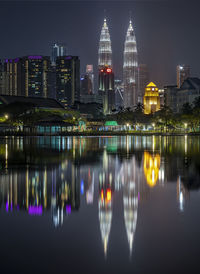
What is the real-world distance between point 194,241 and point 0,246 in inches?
134

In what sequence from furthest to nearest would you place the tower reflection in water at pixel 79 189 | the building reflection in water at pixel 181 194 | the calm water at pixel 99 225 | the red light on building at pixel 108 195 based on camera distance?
the red light on building at pixel 108 195 → the building reflection in water at pixel 181 194 → the tower reflection in water at pixel 79 189 → the calm water at pixel 99 225

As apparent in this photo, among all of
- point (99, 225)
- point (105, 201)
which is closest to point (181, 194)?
point (105, 201)

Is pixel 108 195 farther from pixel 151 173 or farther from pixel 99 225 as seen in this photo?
pixel 151 173

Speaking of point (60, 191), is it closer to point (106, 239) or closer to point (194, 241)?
point (106, 239)

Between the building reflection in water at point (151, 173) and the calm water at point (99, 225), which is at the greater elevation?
the building reflection in water at point (151, 173)

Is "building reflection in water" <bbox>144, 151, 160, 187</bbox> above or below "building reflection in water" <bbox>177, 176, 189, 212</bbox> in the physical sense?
above

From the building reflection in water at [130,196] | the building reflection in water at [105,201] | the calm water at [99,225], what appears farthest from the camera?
the building reflection in water at [130,196]

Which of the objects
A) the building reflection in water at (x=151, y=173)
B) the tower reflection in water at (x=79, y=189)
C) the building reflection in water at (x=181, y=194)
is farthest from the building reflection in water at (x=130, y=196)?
the building reflection in water at (x=181, y=194)

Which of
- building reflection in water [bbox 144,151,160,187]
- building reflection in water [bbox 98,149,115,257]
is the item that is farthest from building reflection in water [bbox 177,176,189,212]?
building reflection in water [bbox 98,149,115,257]

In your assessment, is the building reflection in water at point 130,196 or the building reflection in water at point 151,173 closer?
the building reflection in water at point 130,196

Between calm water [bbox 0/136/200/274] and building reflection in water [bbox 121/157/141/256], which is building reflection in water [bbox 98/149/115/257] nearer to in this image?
calm water [bbox 0/136/200/274]

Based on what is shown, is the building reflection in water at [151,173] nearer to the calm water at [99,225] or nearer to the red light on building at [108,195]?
the calm water at [99,225]

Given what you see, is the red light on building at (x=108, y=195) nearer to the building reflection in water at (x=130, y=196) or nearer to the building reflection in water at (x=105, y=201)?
the building reflection in water at (x=105, y=201)

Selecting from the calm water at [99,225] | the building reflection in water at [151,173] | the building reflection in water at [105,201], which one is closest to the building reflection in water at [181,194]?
the calm water at [99,225]
